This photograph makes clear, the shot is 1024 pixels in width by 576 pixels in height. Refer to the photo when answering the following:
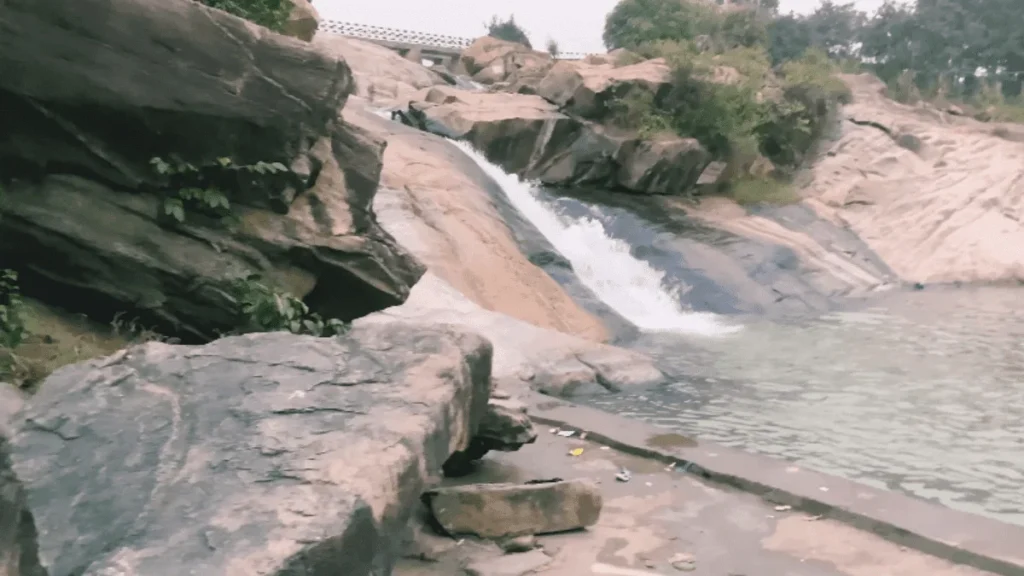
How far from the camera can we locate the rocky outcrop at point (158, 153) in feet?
16.5

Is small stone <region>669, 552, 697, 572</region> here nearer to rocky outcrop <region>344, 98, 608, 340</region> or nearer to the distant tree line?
rocky outcrop <region>344, 98, 608, 340</region>

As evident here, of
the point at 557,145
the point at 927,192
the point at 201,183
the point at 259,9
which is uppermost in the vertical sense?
the point at 927,192

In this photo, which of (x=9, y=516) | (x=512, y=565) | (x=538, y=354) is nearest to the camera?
(x=9, y=516)

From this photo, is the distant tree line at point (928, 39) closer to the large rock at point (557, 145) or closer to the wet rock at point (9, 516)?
the large rock at point (557, 145)

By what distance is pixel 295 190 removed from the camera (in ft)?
19.4

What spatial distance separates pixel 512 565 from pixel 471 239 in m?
7.95

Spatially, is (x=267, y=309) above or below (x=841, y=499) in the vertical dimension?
below

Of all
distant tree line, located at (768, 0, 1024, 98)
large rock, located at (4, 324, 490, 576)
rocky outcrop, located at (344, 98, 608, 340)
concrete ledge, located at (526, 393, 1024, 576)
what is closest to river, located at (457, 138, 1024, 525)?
concrete ledge, located at (526, 393, 1024, 576)

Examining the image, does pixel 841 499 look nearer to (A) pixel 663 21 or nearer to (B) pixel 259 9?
(B) pixel 259 9

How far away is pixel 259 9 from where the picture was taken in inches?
306

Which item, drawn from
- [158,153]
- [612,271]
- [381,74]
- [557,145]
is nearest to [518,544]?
[158,153]

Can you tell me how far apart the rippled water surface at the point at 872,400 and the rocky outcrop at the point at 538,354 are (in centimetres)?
34

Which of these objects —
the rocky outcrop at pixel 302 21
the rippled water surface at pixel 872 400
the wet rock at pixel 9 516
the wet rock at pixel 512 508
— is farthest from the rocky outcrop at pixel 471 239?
the wet rock at pixel 9 516

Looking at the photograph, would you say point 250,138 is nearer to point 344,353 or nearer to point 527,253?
point 344,353
